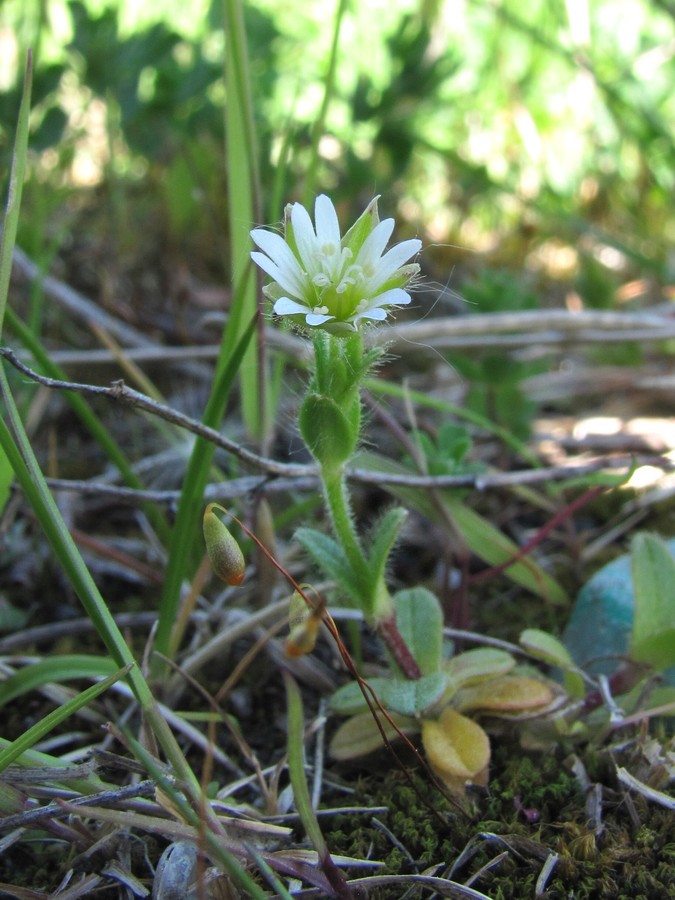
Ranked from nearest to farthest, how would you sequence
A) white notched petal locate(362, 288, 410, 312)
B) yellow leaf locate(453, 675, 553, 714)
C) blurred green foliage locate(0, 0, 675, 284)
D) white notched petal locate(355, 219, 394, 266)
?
white notched petal locate(362, 288, 410, 312) < white notched petal locate(355, 219, 394, 266) < yellow leaf locate(453, 675, 553, 714) < blurred green foliage locate(0, 0, 675, 284)

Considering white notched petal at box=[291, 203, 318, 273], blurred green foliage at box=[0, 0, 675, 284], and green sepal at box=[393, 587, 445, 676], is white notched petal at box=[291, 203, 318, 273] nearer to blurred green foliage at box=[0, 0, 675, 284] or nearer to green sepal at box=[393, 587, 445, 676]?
green sepal at box=[393, 587, 445, 676]

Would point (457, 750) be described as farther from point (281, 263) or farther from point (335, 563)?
point (281, 263)

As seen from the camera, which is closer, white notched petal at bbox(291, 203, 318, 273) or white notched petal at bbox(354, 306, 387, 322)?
white notched petal at bbox(354, 306, 387, 322)

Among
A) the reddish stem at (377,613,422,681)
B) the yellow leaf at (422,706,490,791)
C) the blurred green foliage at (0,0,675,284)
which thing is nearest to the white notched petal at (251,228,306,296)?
the reddish stem at (377,613,422,681)

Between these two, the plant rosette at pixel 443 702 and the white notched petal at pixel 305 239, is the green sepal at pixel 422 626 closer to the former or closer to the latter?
the plant rosette at pixel 443 702

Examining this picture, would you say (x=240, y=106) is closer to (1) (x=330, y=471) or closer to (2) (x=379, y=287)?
(2) (x=379, y=287)

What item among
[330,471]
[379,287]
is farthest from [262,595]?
[379,287]
